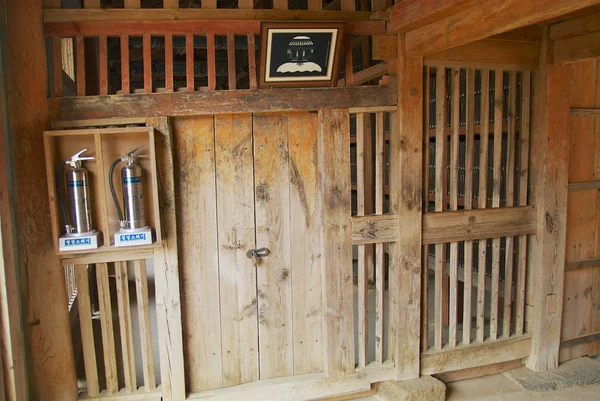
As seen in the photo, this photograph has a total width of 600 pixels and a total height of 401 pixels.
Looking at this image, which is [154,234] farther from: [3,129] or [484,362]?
[484,362]

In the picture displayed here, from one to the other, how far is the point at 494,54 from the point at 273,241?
191cm

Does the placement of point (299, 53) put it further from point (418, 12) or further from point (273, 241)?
point (273, 241)

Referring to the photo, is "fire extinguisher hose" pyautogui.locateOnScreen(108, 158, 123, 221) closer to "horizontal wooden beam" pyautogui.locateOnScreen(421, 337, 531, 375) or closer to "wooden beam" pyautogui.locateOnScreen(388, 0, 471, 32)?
"wooden beam" pyautogui.locateOnScreen(388, 0, 471, 32)

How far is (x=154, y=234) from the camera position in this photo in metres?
2.74

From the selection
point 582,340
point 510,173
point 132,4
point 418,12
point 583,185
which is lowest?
point 582,340

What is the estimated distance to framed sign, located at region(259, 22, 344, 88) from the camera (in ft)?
8.72

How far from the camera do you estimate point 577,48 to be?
3.12 m

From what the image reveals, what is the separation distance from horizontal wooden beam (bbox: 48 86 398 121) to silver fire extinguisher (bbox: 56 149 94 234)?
25cm

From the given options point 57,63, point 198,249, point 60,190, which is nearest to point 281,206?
point 198,249

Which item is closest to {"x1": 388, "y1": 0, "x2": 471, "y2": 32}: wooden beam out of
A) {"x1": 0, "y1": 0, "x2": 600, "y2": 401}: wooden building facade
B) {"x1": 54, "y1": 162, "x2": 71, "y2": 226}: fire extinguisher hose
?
{"x1": 0, "y1": 0, "x2": 600, "y2": 401}: wooden building facade

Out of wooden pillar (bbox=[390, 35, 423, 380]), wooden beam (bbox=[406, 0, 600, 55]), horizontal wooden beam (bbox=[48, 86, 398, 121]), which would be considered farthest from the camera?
wooden pillar (bbox=[390, 35, 423, 380])

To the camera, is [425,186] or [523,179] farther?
[523,179]

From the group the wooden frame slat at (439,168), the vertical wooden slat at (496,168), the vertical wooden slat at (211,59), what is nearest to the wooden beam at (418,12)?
the wooden frame slat at (439,168)

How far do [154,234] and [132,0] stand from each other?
131 centimetres
